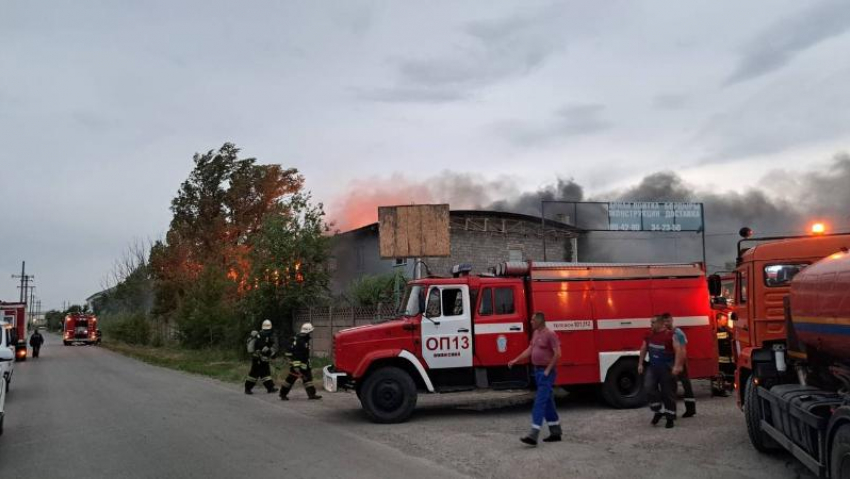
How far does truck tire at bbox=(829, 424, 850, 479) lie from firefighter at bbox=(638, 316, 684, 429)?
13.9 ft

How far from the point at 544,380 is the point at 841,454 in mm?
3864

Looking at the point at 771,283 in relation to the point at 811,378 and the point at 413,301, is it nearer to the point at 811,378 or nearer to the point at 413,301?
the point at 811,378

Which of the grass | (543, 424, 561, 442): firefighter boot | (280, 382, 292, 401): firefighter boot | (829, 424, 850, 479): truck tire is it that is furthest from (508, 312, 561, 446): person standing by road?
the grass

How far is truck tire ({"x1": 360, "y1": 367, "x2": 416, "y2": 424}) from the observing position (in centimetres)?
1050

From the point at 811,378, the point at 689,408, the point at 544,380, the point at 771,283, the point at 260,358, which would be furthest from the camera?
the point at 260,358

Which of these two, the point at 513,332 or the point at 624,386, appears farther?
the point at 624,386

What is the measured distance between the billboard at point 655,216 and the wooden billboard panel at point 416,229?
1315cm

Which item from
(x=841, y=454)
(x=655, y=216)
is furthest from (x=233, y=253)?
(x=841, y=454)

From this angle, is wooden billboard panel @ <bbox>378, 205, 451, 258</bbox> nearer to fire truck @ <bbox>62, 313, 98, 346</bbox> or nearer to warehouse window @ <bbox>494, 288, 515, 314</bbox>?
warehouse window @ <bbox>494, 288, 515, 314</bbox>

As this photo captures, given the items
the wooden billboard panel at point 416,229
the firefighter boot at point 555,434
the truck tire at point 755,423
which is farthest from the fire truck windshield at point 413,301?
the wooden billboard panel at point 416,229

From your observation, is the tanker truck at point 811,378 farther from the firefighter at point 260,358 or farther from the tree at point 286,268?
the tree at point 286,268

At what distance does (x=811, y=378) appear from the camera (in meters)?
6.65

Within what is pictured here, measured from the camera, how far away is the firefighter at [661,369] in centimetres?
941

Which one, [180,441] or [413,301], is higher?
[413,301]
